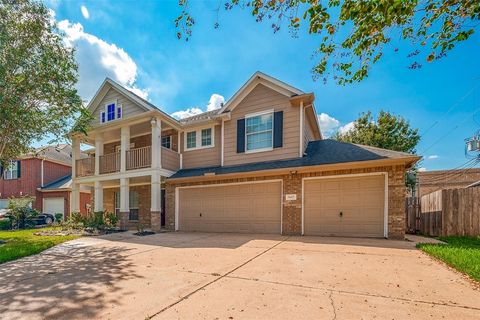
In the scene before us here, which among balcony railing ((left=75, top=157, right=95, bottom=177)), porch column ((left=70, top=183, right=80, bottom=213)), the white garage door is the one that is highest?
balcony railing ((left=75, top=157, right=95, bottom=177))

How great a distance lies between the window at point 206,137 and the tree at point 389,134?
44.5 feet

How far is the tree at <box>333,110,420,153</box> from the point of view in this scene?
19766 millimetres

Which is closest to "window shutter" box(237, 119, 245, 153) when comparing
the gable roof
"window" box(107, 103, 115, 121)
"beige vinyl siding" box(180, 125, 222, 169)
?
the gable roof

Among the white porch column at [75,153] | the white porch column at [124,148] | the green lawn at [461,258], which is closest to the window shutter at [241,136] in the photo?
the white porch column at [124,148]

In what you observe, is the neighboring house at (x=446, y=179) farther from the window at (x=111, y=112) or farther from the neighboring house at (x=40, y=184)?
the neighboring house at (x=40, y=184)

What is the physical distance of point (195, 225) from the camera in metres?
12.3

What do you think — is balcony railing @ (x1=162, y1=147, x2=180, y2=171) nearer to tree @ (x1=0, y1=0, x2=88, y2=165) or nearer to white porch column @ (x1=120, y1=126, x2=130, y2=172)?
white porch column @ (x1=120, y1=126, x2=130, y2=172)

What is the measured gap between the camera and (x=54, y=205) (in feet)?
68.2

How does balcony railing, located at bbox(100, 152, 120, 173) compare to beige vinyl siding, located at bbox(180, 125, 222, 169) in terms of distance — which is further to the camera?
balcony railing, located at bbox(100, 152, 120, 173)

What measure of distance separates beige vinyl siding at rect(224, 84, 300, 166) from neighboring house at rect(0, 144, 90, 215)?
15317 millimetres

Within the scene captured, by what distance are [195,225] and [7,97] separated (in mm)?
9000

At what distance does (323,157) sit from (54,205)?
874 inches

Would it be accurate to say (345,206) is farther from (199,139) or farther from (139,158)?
(139,158)

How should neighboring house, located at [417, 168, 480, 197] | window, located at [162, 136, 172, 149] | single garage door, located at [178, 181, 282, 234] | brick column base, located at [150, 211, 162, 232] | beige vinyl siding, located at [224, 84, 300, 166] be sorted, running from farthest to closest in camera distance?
neighboring house, located at [417, 168, 480, 197] < window, located at [162, 136, 172, 149] < brick column base, located at [150, 211, 162, 232] < beige vinyl siding, located at [224, 84, 300, 166] < single garage door, located at [178, 181, 282, 234]
